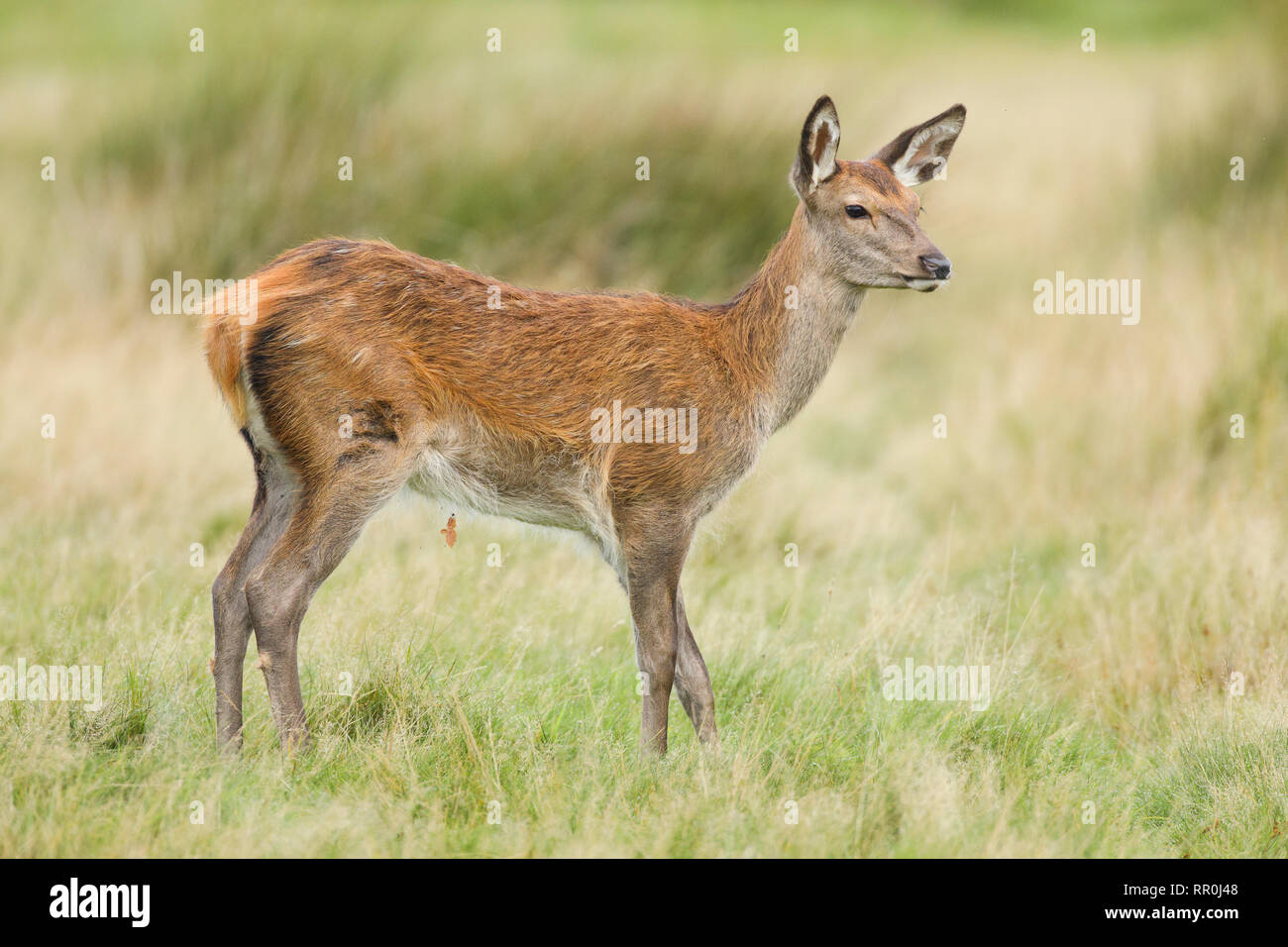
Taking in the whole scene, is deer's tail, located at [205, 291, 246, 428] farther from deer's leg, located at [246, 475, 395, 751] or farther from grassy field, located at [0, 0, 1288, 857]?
grassy field, located at [0, 0, 1288, 857]

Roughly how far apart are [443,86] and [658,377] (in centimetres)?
896

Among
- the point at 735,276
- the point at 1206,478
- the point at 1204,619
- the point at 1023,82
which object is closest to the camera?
the point at 1204,619

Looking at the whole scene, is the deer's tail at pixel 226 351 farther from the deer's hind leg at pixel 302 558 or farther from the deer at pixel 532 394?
the deer's hind leg at pixel 302 558

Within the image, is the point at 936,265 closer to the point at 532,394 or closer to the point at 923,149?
the point at 923,149

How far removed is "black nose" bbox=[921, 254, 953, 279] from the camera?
6134 millimetres

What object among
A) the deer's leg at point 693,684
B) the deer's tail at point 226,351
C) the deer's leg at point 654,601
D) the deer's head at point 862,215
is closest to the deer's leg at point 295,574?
the deer's tail at point 226,351

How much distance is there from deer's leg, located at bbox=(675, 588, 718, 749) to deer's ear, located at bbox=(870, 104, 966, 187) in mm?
2170

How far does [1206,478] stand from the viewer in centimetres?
974

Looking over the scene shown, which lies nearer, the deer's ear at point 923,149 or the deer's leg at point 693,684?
the deer's leg at point 693,684

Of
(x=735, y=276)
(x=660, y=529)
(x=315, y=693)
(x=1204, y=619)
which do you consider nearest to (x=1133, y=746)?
(x=1204, y=619)

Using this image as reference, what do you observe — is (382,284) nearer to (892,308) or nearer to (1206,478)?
(1206,478)

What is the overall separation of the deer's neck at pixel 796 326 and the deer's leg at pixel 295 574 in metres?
1.77

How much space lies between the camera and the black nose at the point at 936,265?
6.13 meters

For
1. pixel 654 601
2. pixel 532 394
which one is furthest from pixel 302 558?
pixel 654 601
